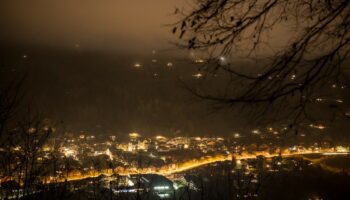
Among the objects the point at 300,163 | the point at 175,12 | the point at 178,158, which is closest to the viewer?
the point at 175,12

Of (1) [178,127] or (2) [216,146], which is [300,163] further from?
(1) [178,127]

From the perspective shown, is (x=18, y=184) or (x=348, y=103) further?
(x=18, y=184)

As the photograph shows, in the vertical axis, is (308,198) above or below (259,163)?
below

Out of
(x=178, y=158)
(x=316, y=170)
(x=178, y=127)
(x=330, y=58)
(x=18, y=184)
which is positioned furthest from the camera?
(x=178, y=127)

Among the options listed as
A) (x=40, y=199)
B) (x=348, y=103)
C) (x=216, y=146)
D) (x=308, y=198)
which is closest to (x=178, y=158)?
(x=216, y=146)

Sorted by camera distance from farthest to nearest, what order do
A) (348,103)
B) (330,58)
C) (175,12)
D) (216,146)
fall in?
(216,146) < (348,103) < (175,12) < (330,58)

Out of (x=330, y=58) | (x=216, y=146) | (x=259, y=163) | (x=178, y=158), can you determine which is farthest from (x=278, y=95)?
(x=216, y=146)

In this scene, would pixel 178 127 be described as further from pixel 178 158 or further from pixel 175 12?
pixel 175 12

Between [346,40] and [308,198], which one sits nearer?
[346,40]

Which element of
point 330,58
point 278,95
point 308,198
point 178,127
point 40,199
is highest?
point 178,127
